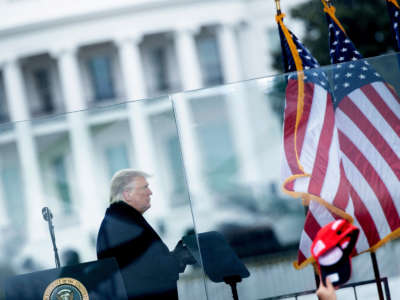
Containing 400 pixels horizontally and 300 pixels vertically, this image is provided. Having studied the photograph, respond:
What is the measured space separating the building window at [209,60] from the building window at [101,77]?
14.7 ft

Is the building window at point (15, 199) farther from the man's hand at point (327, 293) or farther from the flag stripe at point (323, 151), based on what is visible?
the man's hand at point (327, 293)

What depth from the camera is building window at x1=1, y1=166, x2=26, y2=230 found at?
504 centimetres

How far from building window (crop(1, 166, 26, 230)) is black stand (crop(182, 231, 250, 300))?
1.06m

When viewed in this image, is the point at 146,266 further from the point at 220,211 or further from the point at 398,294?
the point at 398,294

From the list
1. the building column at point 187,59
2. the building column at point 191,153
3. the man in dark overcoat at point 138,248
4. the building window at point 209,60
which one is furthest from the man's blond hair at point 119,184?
the building window at point 209,60

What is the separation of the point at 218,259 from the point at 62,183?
1109 mm

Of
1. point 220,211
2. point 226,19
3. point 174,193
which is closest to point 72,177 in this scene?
point 174,193

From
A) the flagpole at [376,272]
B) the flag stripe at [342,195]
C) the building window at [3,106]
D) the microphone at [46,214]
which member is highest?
the building window at [3,106]

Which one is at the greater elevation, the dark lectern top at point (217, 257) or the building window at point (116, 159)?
the building window at point (116, 159)

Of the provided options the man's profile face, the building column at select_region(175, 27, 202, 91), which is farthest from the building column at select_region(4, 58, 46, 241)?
the building column at select_region(175, 27, 202, 91)

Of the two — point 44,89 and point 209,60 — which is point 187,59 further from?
point 44,89

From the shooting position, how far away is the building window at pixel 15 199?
5.04 metres

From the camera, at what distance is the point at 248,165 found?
5.16 meters

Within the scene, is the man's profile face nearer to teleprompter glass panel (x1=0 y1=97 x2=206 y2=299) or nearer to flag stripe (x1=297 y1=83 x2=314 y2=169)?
teleprompter glass panel (x1=0 y1=97 x2=206 y2=299)
